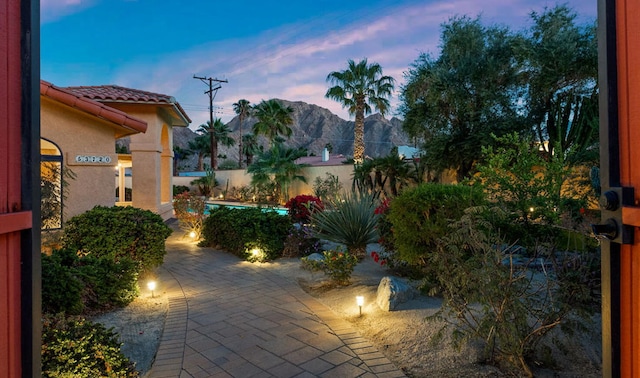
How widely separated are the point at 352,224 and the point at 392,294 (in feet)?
10.5

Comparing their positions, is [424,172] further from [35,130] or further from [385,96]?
[35,130]

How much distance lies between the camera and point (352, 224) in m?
7.93

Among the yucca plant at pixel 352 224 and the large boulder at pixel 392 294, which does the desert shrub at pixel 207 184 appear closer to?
the yucca plant at pixel 352 224

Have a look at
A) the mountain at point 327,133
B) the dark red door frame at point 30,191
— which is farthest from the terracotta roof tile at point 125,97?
the mountain at point 327,133

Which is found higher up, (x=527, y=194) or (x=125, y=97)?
(x=125, y=97)

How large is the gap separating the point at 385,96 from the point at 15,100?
75.1 ft

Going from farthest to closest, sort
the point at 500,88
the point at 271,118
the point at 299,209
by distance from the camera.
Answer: the point at 271,118
the point at 500,88
the point at 299,209

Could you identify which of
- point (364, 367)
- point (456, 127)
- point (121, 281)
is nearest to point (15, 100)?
point (364, 367)

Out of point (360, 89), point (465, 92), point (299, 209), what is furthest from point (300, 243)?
point (360, 89)

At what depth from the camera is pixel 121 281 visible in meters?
5.21

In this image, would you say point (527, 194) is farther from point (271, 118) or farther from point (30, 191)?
point (271, 118)

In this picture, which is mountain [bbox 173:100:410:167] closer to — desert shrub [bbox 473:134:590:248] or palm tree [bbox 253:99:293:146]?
palm tree [bbox 253:99:293:146]

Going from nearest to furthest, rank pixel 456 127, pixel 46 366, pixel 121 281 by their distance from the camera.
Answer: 1. pixel 46 366
2. pixel 121 281
3. pixel 456 127

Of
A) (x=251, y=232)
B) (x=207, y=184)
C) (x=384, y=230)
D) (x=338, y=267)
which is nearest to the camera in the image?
(x=338, y=267)
